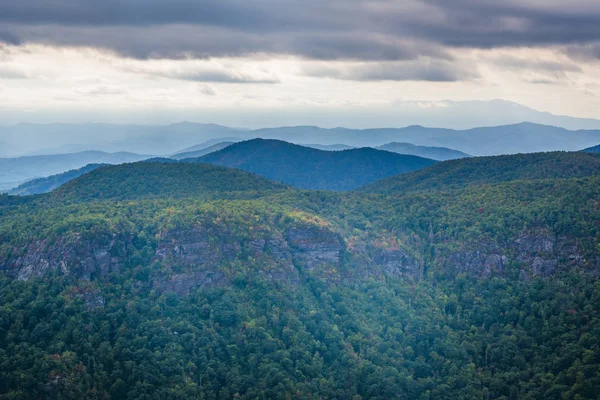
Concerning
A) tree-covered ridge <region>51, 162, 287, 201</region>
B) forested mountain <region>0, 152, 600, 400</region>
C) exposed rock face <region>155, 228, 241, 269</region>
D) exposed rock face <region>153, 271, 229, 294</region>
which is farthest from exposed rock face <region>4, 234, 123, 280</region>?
tree-covered ridge <region>51, 162, 287, 201</region>

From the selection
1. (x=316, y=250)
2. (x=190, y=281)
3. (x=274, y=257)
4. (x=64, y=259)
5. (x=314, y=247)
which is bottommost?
(x=190, y=281)

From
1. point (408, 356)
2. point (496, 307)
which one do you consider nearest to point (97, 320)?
point (408, 356)

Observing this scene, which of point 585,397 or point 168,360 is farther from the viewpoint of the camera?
point 168,360

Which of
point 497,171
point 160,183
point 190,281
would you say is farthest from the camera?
point 497,171

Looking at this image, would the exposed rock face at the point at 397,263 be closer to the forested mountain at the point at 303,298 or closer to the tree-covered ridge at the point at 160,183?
the forested mountain at the point at 303,298

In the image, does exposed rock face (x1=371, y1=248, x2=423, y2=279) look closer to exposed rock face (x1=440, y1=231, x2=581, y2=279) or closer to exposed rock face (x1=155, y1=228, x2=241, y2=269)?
exposed rock face (x1=440, y1=231, x2=581, y2=279)

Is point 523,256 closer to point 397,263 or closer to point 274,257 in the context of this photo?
point 397,263

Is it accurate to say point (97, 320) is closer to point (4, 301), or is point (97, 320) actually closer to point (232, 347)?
point (4, 301)

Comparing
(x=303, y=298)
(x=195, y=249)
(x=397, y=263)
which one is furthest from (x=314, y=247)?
(x=195, y=249)
